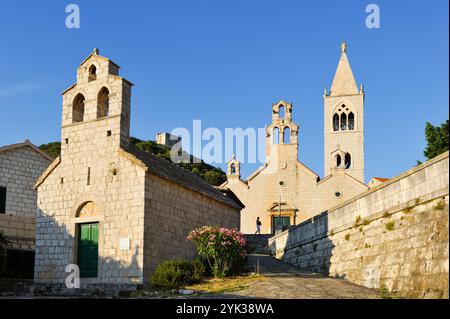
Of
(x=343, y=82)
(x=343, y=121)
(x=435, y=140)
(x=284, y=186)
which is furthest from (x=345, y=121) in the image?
(x=435, y=140)

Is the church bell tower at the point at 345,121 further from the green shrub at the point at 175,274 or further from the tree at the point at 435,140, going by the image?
the green shrub at the point at 175,274

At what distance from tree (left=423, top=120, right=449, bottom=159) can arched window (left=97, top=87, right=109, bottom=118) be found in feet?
56.0

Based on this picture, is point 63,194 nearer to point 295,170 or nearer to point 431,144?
point 431,144

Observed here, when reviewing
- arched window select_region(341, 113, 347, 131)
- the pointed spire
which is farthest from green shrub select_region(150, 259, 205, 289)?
the pointed spire

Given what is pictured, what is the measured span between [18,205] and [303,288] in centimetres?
1777

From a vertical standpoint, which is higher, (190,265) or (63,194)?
(63,194)

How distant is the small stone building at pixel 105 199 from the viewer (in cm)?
2236

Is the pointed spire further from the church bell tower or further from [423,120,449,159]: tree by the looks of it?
[423,120,449,159]: tree

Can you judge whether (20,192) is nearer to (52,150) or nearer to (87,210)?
(87,210)

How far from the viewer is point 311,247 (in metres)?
26.3
